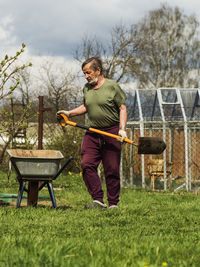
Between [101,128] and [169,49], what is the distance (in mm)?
26171

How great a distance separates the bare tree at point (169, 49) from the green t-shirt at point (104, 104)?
2462 cm

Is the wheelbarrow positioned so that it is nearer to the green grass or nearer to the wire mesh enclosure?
the green grass

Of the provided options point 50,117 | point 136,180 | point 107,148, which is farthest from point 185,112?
point 50,117

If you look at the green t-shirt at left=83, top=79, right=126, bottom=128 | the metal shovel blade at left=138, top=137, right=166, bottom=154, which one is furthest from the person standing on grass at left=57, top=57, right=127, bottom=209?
the metal shovel blade at left=138, top=137, right=166, bottom=154

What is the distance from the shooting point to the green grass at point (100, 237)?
8.24ft

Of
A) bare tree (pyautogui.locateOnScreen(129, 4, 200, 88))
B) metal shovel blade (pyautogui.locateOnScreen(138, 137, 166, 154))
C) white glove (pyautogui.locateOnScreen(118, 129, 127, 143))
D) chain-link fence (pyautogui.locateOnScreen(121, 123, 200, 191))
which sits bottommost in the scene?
chain-link fence (pyautogui.locateOnScreen(121, 123, 200, 191))

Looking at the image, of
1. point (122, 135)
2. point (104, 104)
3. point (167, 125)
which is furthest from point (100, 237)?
point (167, 125)

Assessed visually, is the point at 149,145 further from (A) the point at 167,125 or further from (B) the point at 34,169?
(A) the point at 167,125

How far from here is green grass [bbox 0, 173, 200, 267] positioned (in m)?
2.51

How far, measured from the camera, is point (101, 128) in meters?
5.27

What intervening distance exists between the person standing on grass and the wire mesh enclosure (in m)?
4.51

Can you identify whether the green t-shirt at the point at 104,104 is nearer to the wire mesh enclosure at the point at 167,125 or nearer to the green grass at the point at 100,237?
the green grass at the point at 100,237

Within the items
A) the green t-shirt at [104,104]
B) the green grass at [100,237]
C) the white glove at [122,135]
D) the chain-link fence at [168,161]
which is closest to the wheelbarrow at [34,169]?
the green grass at [100,237]

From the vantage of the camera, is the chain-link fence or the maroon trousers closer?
the maroon trousers
